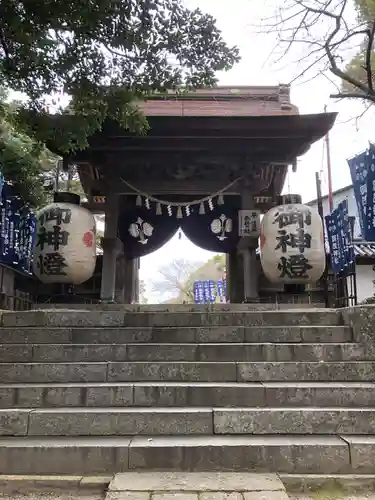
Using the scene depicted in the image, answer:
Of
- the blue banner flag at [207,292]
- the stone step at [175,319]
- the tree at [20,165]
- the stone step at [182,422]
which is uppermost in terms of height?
the tree at [20,165]

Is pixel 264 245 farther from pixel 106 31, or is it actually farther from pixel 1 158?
pixel 1 158

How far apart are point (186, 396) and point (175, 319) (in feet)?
5.16

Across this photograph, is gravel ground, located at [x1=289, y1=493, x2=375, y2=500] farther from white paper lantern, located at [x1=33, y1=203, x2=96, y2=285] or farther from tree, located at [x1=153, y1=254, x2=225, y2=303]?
tree, located at [x1=153, y1=254, x2=225, y2=303]

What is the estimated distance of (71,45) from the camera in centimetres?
470

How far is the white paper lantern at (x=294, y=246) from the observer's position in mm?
7867

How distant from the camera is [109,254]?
28.5 ft

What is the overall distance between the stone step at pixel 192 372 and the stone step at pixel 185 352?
22 cm

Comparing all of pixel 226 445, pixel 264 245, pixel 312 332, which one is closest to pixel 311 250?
pixel 264 245

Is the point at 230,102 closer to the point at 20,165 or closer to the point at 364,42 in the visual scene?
the point at 364,42

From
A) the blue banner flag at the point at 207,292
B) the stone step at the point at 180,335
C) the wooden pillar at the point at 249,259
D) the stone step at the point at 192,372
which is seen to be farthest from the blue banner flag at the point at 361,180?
the blue banner flag at the point at 207,292

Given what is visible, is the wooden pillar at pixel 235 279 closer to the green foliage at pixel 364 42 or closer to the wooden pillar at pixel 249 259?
the wooden pillar at pixel 249 259

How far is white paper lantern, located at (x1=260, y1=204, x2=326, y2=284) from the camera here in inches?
310

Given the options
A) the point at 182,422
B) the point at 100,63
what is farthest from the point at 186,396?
the point at 100,63

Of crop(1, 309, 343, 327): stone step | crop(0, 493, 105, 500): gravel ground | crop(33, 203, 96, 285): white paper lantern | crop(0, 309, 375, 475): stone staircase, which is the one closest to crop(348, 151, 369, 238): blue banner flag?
crop(1, 309, 343, 327): stone step
